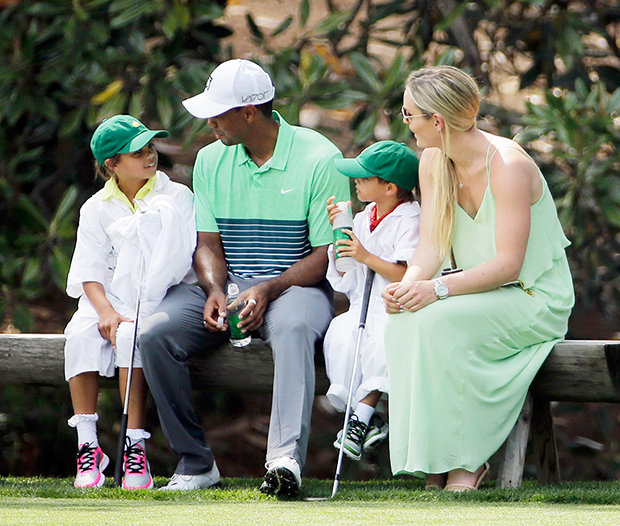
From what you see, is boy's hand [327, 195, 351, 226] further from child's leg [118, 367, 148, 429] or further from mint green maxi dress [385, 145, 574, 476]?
child's leg [118, 367, 148, 429]

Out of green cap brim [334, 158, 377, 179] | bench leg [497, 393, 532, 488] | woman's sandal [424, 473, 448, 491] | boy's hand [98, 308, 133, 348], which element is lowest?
woman's sandal [424, 473, 448, 491]

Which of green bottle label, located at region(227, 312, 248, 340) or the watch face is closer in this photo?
the watch face

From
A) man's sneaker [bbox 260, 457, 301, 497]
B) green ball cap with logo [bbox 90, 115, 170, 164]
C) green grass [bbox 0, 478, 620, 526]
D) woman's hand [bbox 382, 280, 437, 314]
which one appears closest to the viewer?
green grass [bbox 0, 478, 620, 526]

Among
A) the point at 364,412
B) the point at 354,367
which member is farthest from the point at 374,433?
the point at 354,367

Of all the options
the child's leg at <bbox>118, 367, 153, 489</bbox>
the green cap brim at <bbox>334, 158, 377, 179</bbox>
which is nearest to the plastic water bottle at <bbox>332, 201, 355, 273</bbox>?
the green cap brim at <bbox>334, 158, 377, 179</bbox>

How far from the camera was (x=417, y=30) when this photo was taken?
6.45 metres

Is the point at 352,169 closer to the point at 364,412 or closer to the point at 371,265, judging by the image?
the point at 371,265

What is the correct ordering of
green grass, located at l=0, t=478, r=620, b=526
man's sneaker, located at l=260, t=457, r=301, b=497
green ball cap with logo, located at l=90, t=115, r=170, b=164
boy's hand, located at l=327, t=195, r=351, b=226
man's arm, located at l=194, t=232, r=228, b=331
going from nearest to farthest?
green grass, located at l=0, t=478, r=620, b=526
man's sneaker, located at l=260, t=457, r=301, b=497
boy's hand, located at l=327, t=195, r=351, b=226
man's arm, located at l=194, t=232, r=228, b=331
green ball cap with logo, located at l=90, t=115, r=170, b=164

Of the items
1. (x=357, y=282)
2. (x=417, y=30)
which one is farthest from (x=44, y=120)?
(x=357, y=282)

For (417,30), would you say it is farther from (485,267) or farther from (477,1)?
(485,267)

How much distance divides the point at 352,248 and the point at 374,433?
26.1 inches

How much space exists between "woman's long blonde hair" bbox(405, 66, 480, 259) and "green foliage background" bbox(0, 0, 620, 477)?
64.8 inches

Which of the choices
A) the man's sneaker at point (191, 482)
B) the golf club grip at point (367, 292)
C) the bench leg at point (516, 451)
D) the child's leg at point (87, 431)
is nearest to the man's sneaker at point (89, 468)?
the child's leg at point (87, 431)

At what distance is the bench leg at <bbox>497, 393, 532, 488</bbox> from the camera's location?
3709mm
